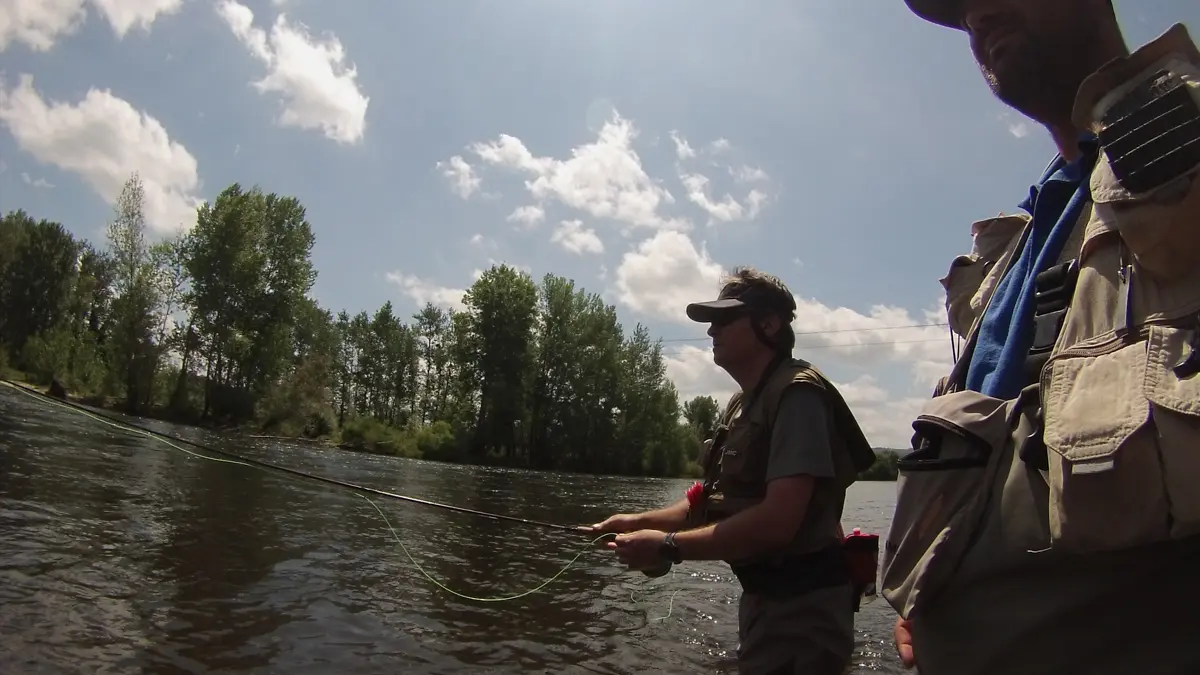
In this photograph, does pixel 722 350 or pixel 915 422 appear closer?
pixel 915 422

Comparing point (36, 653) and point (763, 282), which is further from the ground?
point (763, 282)

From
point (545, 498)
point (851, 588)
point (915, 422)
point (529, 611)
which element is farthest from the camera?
point (545, 498)

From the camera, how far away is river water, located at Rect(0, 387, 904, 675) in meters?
6.32

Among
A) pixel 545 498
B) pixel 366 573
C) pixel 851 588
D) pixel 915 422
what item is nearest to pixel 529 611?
pixel 366 573

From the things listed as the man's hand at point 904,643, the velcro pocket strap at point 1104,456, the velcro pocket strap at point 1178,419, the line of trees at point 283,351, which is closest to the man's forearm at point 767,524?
the man's hand at point 904,643

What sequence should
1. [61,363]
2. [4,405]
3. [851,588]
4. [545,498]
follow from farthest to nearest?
1. [61,363]
2. [4,405]
3. [545,498]
4. [851,588]

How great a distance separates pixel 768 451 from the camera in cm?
314

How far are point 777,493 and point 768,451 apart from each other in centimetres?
40

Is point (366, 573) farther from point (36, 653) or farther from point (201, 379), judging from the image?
point (201, 379)

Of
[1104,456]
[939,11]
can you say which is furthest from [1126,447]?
[939,11]

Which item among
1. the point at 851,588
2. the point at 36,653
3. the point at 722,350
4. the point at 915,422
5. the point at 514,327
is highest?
the point at 514,327

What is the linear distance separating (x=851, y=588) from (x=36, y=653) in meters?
6.26

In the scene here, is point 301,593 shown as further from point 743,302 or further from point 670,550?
point 743,302

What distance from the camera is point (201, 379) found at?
47031 mm
